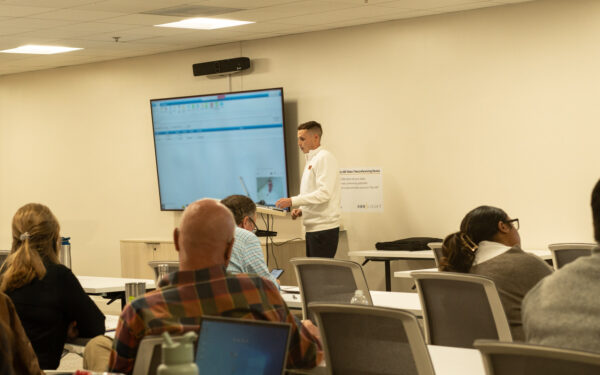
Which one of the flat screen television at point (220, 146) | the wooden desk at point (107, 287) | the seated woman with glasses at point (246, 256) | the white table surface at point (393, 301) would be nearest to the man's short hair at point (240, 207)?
the seated woman with glasses at point (246, 256)

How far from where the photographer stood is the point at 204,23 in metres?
8.13

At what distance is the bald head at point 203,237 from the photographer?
276 cm

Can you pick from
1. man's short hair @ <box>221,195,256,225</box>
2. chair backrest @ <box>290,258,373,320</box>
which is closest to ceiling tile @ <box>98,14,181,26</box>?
man's short hair @ <box>221,195,256,225</box>

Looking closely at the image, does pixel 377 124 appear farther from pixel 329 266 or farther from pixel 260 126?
pixel 329 266

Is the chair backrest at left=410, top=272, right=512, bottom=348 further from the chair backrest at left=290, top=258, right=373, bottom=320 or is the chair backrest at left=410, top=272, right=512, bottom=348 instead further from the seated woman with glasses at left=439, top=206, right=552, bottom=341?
the chair backrest at left=290, top=258, right=373, bottom=320

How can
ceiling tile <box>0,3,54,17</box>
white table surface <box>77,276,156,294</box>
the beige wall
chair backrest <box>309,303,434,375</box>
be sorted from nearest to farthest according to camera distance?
1. chair backrest <box>309,303,434,375</box>
2. white table surface <box>77,276,156,294</box>
3. ceiling tile <box>0,3,54,17</box>
4. the beige wall

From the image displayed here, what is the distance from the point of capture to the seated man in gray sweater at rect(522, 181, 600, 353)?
214 centimetres

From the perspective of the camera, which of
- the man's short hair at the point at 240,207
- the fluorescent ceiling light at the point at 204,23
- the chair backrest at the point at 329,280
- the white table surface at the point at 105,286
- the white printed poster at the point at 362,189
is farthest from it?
the white printed poster at the point at 362,189

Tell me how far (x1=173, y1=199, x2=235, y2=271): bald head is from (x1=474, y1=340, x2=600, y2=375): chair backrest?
1.08 metres

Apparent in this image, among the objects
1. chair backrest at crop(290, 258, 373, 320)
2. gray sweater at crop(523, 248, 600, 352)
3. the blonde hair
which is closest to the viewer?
gray sweater at crop(523, 248, 600, 352)

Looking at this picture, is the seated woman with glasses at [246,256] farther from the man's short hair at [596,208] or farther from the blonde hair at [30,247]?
Answer: the man's short hair at [596,208]

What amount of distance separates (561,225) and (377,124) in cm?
206

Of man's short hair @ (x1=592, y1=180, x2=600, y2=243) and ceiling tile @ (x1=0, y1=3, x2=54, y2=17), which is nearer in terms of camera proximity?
man's short hair @ (x1=592, y1=180, x2=600, y2=243)

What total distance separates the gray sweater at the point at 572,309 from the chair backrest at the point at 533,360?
26cm
